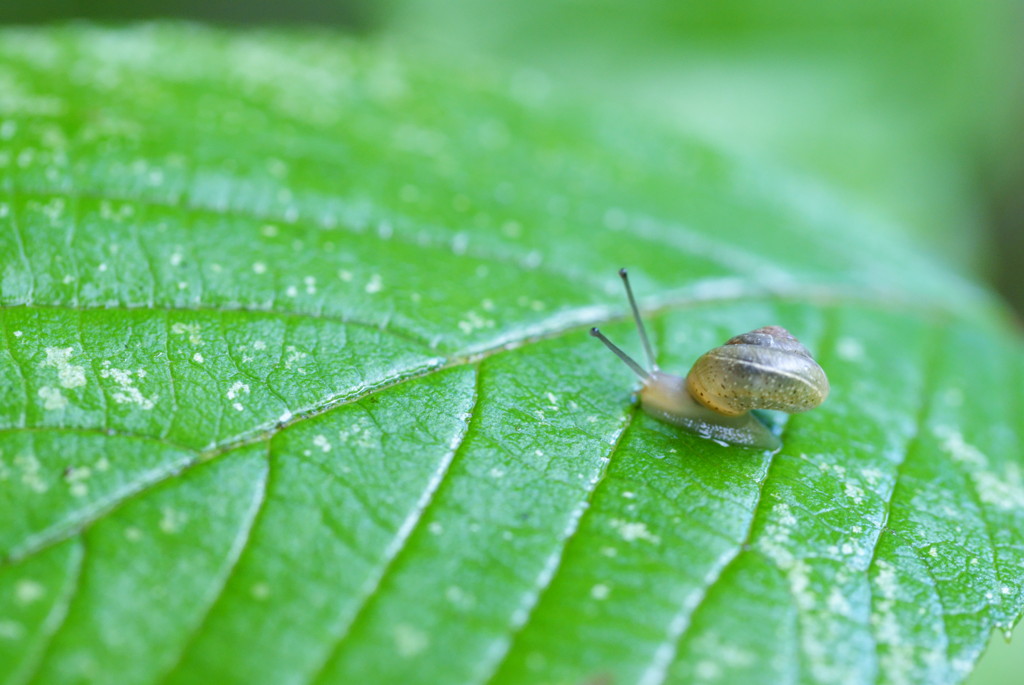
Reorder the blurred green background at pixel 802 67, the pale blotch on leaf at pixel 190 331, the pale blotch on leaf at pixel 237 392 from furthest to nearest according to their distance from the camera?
the blurred green background at pixel 802 67
the pale blotch on leaf at pixel 190 331
the pale blotch on leaf at pixel 237 392

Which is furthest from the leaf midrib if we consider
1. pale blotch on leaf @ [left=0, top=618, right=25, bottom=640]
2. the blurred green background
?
the blurred green background

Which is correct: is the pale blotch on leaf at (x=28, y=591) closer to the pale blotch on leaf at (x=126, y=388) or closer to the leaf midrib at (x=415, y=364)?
the leaf midrib at (x=415, y=364)

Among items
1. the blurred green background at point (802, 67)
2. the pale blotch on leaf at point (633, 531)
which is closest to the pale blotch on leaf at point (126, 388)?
the pale blotch on leaf at point (633, 531)

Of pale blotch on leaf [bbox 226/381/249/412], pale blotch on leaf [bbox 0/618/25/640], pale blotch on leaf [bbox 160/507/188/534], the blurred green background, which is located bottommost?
pale blotch on leaf [bbox 0/618/25/640]

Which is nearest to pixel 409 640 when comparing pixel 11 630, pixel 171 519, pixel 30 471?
pixel 171 519

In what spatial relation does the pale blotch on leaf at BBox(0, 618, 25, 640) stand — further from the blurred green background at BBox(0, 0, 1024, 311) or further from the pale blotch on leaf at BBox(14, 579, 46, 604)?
the blurred green background at BBox(0, 0, 1024, 311)

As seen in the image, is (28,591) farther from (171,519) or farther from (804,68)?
(804,68)
